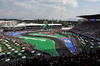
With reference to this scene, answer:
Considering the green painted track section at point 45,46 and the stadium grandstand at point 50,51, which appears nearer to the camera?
the stadium grandstand at point 50,51

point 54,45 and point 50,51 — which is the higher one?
point 54,45

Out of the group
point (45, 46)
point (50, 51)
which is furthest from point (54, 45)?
point (50, 51)

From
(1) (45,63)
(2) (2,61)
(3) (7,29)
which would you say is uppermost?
(3) (7,29)

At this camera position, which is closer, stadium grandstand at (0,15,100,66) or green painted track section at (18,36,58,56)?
stadium grandstand at (0,15,100,66)

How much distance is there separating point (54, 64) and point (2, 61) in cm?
1270

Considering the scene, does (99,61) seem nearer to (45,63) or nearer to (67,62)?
(67,62)

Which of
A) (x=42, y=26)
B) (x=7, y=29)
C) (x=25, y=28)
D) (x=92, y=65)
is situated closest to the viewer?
(x=92, y=65)

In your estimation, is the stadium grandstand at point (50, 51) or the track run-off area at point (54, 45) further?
the track run-off area at point (54, 45)

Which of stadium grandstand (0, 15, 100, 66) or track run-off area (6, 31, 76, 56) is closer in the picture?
stadium grandstand (0, 15, 100, 66)

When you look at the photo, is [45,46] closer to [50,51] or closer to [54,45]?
[54,45]

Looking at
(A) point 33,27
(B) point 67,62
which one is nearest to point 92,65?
(B) point 67,62

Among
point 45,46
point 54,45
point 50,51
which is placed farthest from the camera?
point 54,45

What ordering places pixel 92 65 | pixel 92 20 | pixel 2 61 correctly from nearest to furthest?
1. pixel 92 65
2. pixel 2 61
3. pixel 92 20

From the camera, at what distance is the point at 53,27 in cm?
8288
